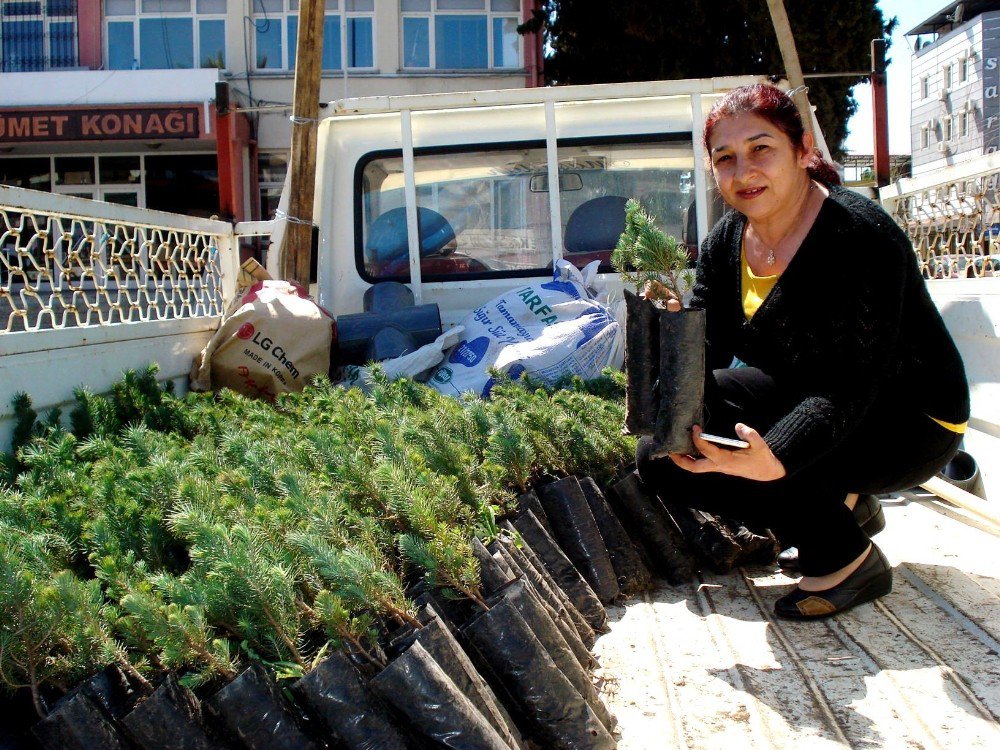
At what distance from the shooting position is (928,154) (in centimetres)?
3909

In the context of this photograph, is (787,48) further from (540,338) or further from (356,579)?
(356,579)

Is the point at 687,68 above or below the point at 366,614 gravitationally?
above

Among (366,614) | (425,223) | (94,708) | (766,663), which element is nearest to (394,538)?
(366,614)

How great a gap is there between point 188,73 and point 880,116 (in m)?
16.3

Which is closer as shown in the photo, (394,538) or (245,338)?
(394,538)

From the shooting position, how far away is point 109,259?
3.53 metres

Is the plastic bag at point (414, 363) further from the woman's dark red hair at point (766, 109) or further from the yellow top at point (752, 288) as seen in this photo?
the woman's dark red hair at point (766, 109)

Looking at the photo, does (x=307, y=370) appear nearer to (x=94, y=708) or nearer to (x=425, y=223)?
(x=425, y=223)

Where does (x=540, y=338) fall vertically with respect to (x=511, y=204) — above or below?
below

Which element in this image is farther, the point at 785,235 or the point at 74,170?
the point at 74,170

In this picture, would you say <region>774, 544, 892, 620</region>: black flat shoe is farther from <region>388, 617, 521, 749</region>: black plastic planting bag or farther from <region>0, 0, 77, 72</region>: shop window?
<region>0, 0, 77, 72</region>: shop window

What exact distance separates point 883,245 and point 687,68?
1205 centimetres

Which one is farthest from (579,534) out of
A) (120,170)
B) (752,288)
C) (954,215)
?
(120,170)

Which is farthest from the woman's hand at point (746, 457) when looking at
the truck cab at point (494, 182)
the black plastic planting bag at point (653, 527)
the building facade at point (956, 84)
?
the building facade at point (956, 84)
